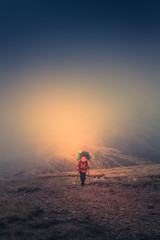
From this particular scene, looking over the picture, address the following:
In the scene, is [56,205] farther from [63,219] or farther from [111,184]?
[111,184]

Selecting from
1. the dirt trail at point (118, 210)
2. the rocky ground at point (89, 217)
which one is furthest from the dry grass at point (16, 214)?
the dirt trail at point (118, 210)

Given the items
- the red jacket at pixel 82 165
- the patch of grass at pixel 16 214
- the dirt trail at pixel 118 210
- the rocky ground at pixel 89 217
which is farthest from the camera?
the red jacket at pixel 82 165

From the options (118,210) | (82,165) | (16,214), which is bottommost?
(118,210)

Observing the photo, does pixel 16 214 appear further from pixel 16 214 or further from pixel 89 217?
pixel 89 217

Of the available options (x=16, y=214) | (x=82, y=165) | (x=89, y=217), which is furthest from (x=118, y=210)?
(x=82, y=165)

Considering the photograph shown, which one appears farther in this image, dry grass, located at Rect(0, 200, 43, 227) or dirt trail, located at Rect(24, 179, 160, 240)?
dry grass, located at Rect(0, 200, 43, 227)

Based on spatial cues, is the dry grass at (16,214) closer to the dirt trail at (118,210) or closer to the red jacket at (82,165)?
the dirt trail at (118,210)

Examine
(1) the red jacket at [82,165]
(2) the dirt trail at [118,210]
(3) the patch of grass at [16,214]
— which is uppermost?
(1) the red jacket at [82,165]

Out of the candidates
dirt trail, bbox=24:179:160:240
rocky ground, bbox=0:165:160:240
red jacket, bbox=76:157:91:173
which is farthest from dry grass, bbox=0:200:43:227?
red jacket, bbox=76:157:91:173

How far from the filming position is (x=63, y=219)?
780 centimetres

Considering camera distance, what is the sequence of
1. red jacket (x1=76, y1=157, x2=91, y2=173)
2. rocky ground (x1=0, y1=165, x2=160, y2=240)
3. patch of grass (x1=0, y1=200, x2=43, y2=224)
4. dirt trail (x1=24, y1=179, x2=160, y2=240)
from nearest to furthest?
rocky ground (x1=0, y1=165, x2=160, y2=240), dirt trail (x1=24, y1=179, x2=160, y2=240), patch of grass (x1=0, y1=200, x2=43, y2=224), red jacket (x1=76, y1=157, x2=91, y2=173)

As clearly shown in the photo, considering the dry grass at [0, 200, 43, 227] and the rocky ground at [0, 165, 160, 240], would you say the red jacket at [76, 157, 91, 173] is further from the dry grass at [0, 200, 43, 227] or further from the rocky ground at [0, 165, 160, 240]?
the dry grass at [0, 200, 43, 227]

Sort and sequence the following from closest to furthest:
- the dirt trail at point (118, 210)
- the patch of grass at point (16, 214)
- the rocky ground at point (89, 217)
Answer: the rocky ground at point (89, 217), the dirt trail at point (118, 210), the patch of grass at point (16, 214)

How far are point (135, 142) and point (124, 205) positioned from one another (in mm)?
65888
